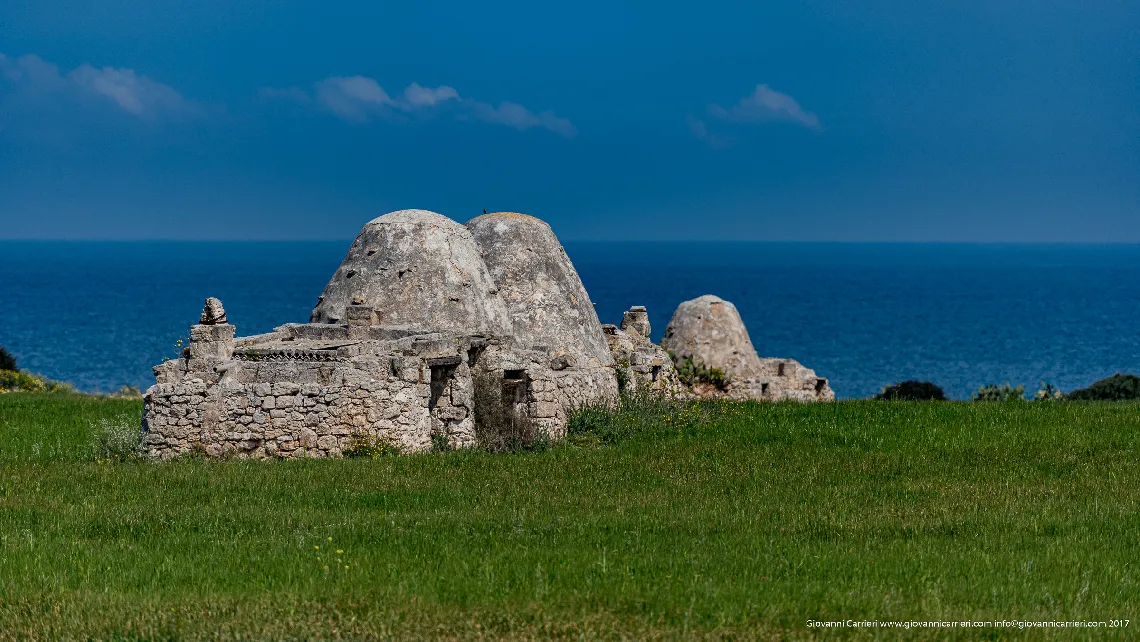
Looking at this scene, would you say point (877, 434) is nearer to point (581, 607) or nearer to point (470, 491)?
point (470, 491)

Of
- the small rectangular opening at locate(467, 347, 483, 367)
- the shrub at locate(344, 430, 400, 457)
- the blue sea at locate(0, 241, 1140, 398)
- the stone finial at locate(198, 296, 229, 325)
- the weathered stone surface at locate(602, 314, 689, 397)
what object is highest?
the stone finial at locate(198, 296, 229, 325)

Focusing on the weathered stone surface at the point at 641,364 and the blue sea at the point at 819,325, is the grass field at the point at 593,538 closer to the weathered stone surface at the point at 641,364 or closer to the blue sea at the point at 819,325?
the weathered stone surface at the point at 641,364

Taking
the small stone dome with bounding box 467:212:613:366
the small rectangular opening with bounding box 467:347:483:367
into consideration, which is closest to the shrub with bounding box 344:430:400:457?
the small rectangular opening with bounding box 467:347:483:367

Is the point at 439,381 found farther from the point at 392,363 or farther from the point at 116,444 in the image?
the point at 116,444

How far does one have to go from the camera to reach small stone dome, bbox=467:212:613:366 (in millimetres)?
22344

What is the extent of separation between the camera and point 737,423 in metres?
20.9

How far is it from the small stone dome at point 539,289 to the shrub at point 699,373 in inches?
223

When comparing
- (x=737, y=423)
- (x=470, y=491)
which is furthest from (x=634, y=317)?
(x=470, y=491)

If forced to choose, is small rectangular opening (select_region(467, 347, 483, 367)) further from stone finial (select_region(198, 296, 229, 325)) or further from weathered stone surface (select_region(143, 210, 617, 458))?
stone finial (select_region(198, 296, 229, 325))

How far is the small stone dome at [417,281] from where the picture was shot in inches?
803

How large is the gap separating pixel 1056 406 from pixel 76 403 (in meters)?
19.5

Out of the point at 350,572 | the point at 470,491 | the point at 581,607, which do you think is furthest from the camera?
the point at 470,491

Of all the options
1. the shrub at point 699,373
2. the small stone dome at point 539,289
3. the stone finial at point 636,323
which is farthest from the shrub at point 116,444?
the shrub at point 699,373

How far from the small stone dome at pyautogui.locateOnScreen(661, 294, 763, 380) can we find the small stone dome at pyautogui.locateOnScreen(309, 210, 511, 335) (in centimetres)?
896
